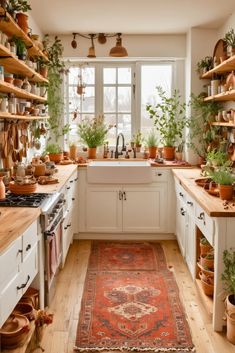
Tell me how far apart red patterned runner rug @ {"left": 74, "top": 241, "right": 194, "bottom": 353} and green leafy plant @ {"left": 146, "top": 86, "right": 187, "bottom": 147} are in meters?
Answer: 1.57

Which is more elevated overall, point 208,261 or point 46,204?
point 46,204

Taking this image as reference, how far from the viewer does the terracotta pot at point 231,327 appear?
282 centimetres

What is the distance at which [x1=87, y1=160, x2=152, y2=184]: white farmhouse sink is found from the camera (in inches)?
202

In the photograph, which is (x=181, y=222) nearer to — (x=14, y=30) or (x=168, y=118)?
(x=168, y=118)

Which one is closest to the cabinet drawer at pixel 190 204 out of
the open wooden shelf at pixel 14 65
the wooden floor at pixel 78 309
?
the wooden floor at pixel 78 309

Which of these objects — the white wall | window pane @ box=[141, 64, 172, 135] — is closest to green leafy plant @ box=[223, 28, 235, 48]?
the white wall

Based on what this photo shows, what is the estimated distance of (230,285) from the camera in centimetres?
289

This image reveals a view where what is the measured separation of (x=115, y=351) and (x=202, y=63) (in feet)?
12.0

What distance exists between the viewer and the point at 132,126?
5.89m

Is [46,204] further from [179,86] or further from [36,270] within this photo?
[179,86]

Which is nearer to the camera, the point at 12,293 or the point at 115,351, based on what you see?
the point at 12,293

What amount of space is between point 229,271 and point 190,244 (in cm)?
116

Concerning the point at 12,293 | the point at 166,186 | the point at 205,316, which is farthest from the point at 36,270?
the point at 166,186

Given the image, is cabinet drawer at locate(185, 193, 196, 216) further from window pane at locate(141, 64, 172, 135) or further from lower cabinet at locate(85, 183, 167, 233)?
window pane at locate(141, 64, 172, 135)
